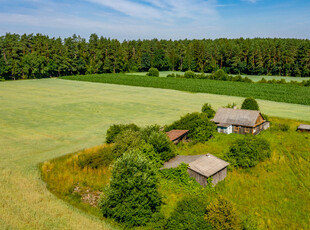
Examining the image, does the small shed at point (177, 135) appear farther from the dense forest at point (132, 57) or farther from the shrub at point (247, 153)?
the dense forest at point (132, 57)

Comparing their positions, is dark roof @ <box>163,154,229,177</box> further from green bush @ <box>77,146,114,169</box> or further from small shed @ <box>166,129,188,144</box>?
green bush @ <box>77,146,114,169</box>

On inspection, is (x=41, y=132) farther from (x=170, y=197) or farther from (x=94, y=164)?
(x=170, y=197)

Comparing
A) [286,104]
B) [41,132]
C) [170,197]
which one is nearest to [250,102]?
[286,104]

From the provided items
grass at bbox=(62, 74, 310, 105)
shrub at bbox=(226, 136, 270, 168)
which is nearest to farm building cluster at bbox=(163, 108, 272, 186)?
shrub at bbox=(226, 136, 270, 168)

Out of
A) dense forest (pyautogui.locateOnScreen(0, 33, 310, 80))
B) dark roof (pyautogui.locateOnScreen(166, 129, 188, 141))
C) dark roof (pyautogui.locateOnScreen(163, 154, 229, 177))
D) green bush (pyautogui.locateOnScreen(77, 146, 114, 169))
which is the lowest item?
green bush (pyautogui.locateOnScreen(77, 146, 114, 169))

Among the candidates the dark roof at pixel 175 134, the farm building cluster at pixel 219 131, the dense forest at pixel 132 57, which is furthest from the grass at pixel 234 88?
the dark roof at pixel 175 134

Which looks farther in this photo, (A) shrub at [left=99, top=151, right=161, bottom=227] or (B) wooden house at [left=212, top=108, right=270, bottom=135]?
(B) wooden house at [left=212, top=108, right=270, bottom=135]

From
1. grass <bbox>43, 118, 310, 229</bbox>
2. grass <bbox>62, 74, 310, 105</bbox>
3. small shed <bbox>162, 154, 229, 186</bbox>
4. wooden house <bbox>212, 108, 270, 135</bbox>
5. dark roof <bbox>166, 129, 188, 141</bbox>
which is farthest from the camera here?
grass <bbox>62, 74, 310, 105</bbox>

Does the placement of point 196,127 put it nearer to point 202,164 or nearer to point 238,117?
point 238,117
